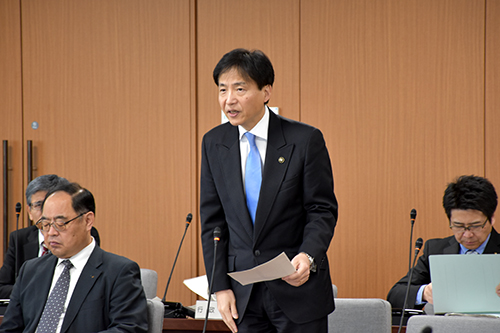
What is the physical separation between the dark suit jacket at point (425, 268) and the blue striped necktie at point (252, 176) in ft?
4.63

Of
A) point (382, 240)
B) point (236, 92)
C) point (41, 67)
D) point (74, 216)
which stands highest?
point (41, 67)

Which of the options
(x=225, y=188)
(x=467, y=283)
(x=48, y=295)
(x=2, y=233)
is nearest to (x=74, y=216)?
(x=48, y=295)

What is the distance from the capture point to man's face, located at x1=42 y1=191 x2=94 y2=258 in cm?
225

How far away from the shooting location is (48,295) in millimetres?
2225

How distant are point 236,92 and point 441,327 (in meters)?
1.05

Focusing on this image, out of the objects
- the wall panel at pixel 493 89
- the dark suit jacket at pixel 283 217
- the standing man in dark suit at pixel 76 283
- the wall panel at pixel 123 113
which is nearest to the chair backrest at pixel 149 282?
the standing man in dark suit at pixel 76 283

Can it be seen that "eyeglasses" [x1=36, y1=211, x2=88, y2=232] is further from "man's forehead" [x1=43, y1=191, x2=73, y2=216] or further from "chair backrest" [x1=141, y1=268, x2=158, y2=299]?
"chair backrest" [x1=141, y1=268, x2=158, y2=299]

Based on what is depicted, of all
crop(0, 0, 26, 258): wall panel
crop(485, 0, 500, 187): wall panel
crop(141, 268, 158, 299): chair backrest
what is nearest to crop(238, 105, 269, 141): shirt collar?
crop(141, 268, 158, 299): chair backrest

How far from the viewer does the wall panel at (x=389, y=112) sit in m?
4.26

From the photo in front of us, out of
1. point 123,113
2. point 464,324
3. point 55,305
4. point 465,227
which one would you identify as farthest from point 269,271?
point 123,113

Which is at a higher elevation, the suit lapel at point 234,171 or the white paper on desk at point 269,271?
the suit lapel at point 234,171

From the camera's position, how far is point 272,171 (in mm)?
1753

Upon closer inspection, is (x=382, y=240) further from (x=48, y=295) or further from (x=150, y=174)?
(x=48, y=295)

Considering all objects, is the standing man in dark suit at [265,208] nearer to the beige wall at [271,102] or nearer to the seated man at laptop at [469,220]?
the seated man at laptop at [469,220]
